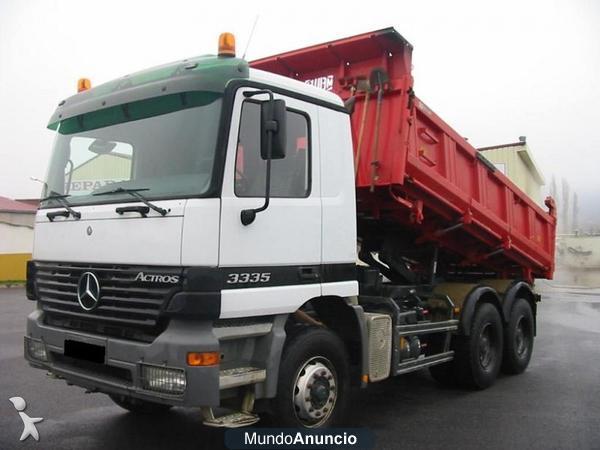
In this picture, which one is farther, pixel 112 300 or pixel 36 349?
pixel 36 349

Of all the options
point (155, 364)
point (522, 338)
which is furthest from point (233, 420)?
point (522, 338)

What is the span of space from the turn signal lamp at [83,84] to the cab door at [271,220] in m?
1.77

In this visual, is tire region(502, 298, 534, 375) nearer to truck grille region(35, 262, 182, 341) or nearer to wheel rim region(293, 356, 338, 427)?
wheel rim region(293, 356, 338, 427)

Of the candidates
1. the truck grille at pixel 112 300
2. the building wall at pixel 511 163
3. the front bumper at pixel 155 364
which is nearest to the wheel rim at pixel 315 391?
the front bumper at pixel 155 364

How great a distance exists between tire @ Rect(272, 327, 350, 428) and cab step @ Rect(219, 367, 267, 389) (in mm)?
196

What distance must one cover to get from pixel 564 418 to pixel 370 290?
209cm

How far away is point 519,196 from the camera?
703 centimetres

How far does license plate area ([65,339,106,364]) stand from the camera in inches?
148

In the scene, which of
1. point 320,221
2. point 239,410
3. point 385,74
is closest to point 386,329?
point 320,221

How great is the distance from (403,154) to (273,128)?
1.72m

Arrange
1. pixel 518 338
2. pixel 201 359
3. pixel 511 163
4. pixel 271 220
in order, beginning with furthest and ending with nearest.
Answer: pixel 511 163 < pixel 518 338 < pixel 271 220 < pixel 201 359

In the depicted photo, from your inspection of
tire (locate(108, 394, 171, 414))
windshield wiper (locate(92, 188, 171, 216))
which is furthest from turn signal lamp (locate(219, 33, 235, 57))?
tire (locate(108, 394, 171, 414))

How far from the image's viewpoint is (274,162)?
3902 millimetres

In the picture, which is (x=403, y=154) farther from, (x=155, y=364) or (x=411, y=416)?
(x=155, y=364)
